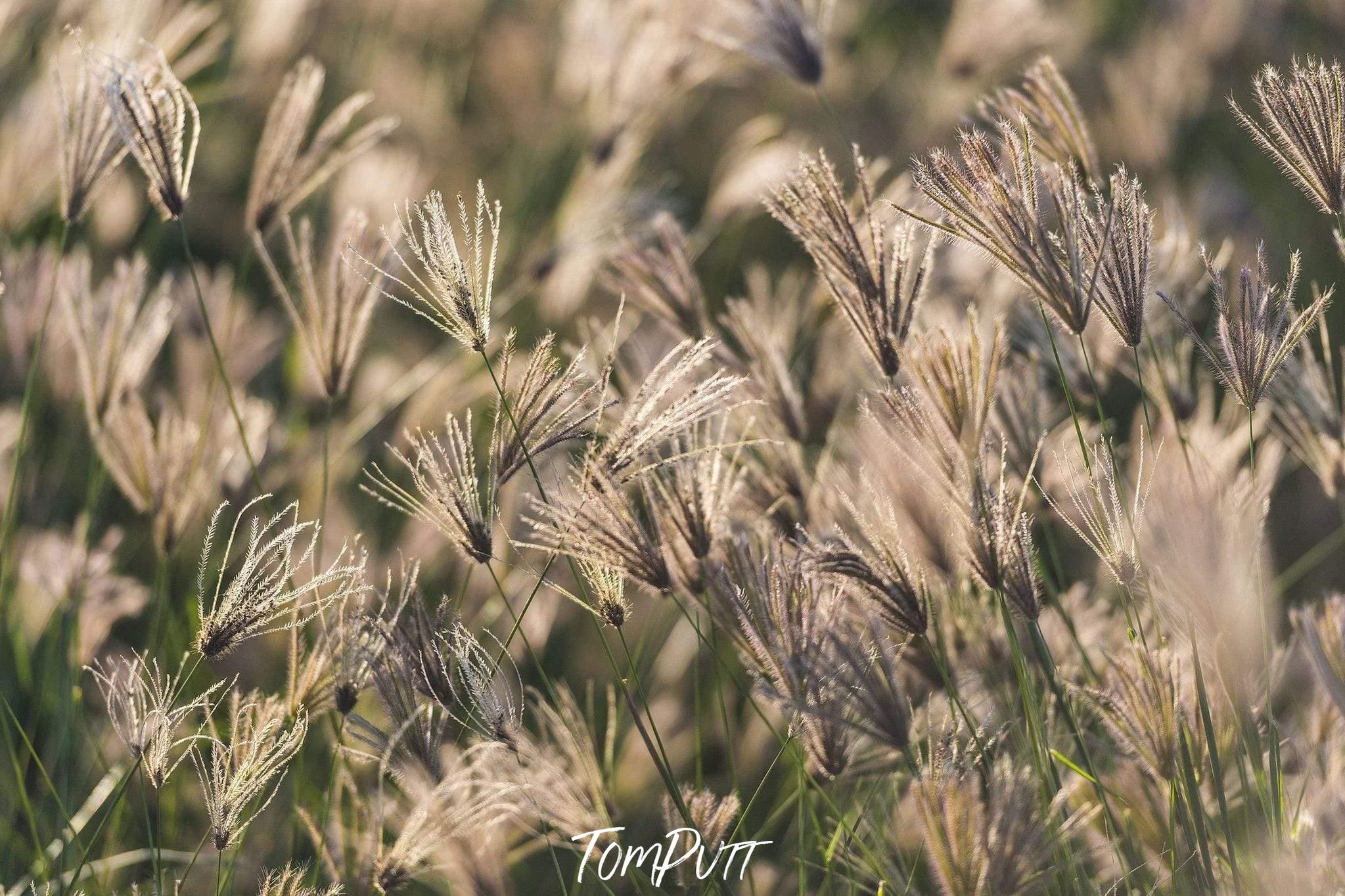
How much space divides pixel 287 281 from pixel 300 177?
113 centimetres

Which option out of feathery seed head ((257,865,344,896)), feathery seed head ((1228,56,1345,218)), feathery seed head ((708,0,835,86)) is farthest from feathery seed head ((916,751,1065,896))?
feathery seed head ((708,0,835,86))

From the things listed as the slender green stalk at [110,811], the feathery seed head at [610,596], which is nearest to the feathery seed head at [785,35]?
the feathery seed head at [610,596]

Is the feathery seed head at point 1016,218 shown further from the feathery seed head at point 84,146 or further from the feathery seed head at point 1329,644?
the feathery seed head at point 84,146

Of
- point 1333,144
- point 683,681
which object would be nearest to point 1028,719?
point 1333,144

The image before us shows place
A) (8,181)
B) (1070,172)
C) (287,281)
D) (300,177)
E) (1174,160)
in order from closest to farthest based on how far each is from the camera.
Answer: (1070,172), (300,177), (8,181), (287,281), (1174,160)

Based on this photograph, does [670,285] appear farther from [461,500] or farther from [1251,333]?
[1251,333]

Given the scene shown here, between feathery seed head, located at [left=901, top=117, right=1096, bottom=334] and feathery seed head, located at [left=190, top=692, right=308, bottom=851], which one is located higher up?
feathery seed head, located at [left=901, top=117, right=1096, bottom=334]

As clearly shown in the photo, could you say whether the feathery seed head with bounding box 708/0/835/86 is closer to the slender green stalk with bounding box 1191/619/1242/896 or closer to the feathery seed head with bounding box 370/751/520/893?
the slender green stalk with bounding box 1191/619/1242/896

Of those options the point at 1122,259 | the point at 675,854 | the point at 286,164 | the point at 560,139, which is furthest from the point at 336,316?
the point at 560,139

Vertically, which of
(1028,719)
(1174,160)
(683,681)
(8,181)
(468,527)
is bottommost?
(683,681)

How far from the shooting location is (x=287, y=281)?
2.41 meters

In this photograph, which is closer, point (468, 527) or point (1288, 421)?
point (468, 527)

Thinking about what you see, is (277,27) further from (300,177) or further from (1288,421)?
(1288,421)

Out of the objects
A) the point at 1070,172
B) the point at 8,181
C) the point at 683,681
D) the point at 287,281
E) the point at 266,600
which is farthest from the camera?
the point at 287,281
